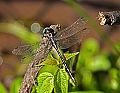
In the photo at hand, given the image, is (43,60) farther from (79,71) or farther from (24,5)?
(24,5)

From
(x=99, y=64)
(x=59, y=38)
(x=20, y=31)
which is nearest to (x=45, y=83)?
(x=59, y=38)

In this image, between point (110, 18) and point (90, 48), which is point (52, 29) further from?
point (90, 48)

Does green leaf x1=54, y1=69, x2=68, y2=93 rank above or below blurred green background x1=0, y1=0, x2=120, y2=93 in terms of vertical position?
below

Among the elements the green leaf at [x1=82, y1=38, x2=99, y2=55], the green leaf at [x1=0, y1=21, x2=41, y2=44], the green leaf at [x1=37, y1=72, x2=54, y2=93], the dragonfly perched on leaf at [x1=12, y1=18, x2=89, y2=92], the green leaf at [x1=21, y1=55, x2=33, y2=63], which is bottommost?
the green leaf at [x1=37, y1=72, x2=54, y2=93]

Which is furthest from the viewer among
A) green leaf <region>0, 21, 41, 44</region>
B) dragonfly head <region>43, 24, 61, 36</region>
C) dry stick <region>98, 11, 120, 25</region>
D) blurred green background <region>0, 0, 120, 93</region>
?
green leaf <region>0, 21, 41, 44</region>

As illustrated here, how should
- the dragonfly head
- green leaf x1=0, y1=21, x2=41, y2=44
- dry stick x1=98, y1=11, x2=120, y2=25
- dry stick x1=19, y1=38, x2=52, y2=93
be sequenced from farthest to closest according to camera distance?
green leaf x1=0, y1=21, x2=41, y2=44 → the dragonfly head → dry stick x1=19, y1=38, x2=52, y2=93 → dry stick x1=98, y1=11, x2=120, y2=25

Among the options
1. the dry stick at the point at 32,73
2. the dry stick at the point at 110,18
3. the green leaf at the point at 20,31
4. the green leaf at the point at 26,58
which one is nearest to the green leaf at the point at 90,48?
the green leaf at the point at 20,31

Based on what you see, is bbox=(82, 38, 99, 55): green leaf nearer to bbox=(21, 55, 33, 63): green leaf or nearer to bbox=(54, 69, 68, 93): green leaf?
bbox=(21, 55, 33, 63): green leaf

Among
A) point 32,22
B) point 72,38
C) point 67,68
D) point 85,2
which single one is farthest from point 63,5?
point 67,68

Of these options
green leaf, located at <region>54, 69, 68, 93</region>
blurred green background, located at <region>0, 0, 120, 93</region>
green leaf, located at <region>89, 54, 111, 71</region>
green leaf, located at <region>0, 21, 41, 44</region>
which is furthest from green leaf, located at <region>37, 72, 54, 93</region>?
green leaf, located at <region>0, 21, 41, 44</region>
